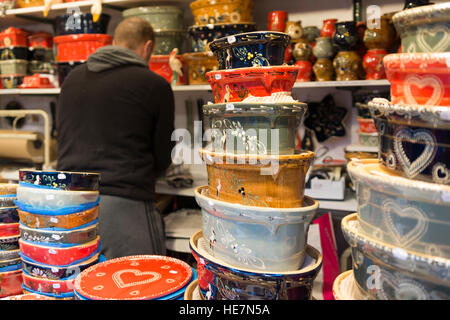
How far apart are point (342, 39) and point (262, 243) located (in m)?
1.38

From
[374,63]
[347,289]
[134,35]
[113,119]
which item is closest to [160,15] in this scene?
[134,35]

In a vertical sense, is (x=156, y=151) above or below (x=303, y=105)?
below

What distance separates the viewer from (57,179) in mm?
856

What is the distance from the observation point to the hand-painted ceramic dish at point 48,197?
2.79 ft

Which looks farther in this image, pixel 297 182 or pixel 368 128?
pixel 368 128

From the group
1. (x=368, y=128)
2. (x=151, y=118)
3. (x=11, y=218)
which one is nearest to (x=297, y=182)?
(x=11, y=218)

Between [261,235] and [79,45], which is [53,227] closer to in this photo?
[261,235]

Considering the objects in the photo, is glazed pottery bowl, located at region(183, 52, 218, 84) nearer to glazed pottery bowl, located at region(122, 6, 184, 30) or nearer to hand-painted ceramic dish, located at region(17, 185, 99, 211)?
glazed pottery bowl, located at region(122, 6, 184, 30)

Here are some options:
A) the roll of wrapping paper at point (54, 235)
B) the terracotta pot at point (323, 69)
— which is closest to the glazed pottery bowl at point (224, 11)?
the terracotta pot at point (323, 69)

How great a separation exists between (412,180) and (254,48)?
0.43 metres

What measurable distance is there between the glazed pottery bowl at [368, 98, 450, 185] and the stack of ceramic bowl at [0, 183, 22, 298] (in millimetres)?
834

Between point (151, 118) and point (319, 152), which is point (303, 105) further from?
point (319, 152)

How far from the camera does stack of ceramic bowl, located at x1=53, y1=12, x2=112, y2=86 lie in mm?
2303

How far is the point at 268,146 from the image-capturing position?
2.57ft
